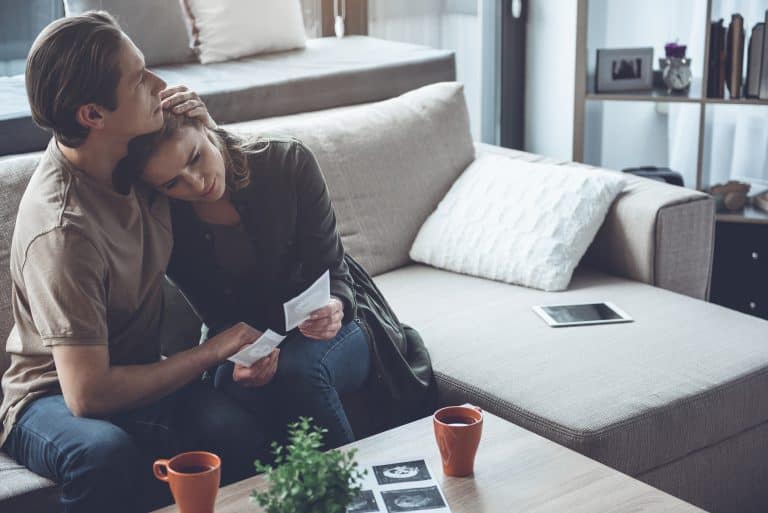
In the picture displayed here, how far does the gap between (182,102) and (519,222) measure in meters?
1.05

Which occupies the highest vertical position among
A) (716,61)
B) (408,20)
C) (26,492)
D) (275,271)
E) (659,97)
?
(408,20)

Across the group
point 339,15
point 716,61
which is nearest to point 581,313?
point 716,61

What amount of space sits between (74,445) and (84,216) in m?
0.37

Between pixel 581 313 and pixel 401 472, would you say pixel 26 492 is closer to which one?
pixel 401 472

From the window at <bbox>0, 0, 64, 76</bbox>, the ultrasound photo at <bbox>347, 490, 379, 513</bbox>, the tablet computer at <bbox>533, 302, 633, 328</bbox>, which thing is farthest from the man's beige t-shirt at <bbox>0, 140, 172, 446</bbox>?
the window at <bbox>0, 0, 64, 76</bbox>

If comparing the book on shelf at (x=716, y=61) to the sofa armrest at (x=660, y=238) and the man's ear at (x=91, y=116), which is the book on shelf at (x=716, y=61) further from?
the man's ear at (x=91, y=116)

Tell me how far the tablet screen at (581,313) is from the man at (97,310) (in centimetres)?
77

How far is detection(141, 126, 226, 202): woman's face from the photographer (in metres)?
1.74

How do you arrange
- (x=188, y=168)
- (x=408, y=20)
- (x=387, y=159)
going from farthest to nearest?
(x=408, y=20) < (x=387, y=159) < (x=188, y=168)

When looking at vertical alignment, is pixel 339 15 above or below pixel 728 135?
above

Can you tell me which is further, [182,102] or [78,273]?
[182,102]

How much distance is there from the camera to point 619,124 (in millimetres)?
3711

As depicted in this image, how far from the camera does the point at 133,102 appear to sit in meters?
1.69

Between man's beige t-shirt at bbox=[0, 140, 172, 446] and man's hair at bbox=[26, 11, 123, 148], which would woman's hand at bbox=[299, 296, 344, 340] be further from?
man's hair at bbox=[26, 11, 123, 148]
